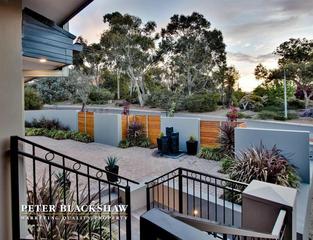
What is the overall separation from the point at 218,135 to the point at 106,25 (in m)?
14.2

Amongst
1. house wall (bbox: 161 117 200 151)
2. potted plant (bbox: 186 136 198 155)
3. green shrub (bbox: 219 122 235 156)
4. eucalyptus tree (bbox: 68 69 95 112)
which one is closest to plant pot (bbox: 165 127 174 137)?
house wall (bbox: 161 117 200 151)

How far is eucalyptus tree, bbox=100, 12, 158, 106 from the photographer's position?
18.6 metres

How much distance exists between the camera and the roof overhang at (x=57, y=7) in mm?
3346

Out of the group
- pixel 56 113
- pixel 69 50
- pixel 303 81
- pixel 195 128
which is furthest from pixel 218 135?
pixel 303 81

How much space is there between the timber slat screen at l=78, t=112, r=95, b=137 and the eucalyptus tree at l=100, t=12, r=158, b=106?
922cm

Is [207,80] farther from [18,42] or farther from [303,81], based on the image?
[18,42]

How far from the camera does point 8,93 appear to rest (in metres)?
1.96

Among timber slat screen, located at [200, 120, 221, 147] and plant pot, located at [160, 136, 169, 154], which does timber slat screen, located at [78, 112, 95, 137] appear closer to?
plant pot, located at [160, 136, 169, 154]

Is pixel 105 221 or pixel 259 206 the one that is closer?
pixel 259 206

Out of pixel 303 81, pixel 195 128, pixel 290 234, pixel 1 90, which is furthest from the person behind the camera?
pixel 303 81

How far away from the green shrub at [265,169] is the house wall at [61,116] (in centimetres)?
867

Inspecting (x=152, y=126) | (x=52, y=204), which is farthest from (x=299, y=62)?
(x=52, y=204)

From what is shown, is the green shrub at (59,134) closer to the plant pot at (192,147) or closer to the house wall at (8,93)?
the plant pot at (192,147)

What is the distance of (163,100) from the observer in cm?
2280
